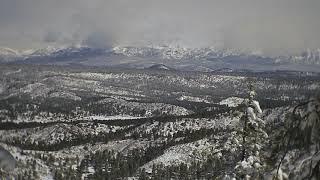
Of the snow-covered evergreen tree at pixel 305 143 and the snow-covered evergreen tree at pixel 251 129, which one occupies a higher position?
the snow-covered evergreen tree at pixel 305 143

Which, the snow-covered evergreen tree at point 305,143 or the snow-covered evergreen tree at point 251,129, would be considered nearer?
the snow-covered evergreen tree at point 305,143

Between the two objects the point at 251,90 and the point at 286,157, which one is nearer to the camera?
the point at 286,157

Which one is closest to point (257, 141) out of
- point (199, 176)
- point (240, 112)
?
point (240, 112)

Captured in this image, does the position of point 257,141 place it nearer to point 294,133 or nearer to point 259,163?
point 259,163

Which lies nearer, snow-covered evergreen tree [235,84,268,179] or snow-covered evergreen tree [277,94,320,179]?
snow-covered evergreen tree [277,94,320,179]

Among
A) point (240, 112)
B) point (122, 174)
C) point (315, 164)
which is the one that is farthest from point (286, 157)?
point (122, 174)

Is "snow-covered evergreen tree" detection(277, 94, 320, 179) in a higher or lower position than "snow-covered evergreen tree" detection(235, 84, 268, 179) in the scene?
higher

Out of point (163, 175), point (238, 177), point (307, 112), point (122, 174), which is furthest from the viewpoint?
point (122, 174)

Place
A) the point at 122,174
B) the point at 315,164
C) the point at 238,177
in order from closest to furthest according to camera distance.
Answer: the point at 315,164
the point at 238,177
the point at 122,174

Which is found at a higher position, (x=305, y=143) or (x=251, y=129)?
(x=305, y=143)

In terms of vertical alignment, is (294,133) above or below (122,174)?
above

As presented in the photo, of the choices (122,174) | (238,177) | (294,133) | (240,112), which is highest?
(294,133)
